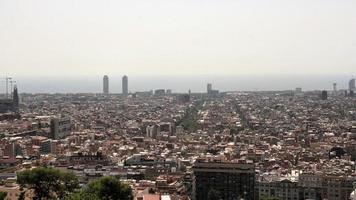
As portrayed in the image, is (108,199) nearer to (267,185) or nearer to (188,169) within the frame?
(267,185)

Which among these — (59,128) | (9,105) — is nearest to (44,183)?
(59,128)

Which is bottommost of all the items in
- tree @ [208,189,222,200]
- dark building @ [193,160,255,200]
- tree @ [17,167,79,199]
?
tree @ [208,189,222,200]

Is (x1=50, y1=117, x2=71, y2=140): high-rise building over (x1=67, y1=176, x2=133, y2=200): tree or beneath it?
beneath

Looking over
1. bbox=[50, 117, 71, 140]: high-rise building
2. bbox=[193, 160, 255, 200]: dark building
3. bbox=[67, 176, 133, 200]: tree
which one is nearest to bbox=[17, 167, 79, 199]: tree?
bbox=[67, 176, 133, 200]: tree

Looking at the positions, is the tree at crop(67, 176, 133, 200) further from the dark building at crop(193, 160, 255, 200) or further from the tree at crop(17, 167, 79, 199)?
the dark building at crop(193, 160, 255, 200)

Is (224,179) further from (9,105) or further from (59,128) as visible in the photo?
(9,105)

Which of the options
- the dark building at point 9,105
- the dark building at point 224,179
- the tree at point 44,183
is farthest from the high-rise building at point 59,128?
the tree at point 44,183

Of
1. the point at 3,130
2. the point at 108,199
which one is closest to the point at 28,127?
the point at 3,130

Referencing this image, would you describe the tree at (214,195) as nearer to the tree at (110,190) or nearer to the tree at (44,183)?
the tree at (44,183)

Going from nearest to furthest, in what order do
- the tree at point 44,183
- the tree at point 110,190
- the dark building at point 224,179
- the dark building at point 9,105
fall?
the tree at point 110,190, the tree at point 44,183, the dark building at point 224,179, the dark building at point 9,105
